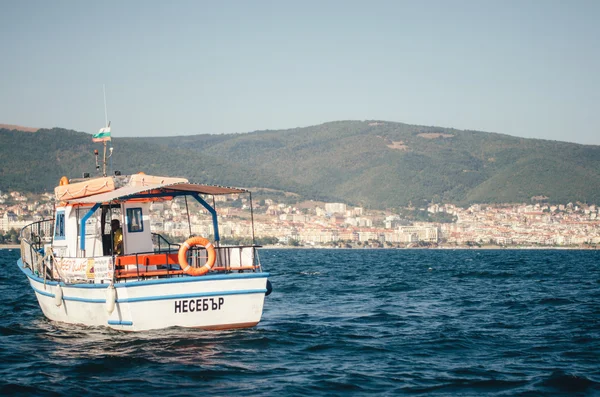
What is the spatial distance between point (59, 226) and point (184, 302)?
5.43 meters

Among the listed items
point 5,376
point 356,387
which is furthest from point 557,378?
point 5,376

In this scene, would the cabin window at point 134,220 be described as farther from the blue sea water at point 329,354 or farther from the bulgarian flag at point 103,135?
the blue sea water at point 329,354

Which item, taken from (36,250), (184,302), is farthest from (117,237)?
(184,302)

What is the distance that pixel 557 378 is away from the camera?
13.0m

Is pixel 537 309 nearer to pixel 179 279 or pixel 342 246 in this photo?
pixel 179 279

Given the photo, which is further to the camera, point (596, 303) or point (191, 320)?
point (596, 303)

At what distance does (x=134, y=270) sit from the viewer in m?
17.8

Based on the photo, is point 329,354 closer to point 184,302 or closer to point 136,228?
point 184,302

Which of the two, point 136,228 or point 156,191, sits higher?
point 156,191

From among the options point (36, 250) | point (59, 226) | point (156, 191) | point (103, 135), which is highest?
point (103, 135)

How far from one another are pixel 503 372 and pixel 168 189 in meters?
8.69

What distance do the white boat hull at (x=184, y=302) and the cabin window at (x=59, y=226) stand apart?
3.29 meters

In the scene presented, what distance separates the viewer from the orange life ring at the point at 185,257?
16578mm

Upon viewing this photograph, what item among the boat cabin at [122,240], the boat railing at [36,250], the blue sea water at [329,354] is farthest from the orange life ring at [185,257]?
the boat railing at [36,250]
